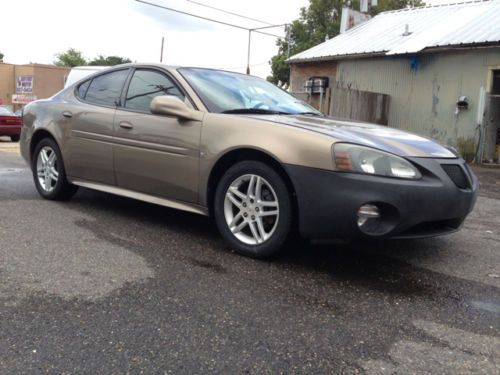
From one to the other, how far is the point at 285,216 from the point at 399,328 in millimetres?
1127

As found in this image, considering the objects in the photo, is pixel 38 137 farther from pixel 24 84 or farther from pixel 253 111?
pixel 24 84

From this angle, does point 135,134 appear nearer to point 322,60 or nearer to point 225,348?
point 225,348

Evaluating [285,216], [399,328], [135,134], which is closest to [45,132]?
[135,134]

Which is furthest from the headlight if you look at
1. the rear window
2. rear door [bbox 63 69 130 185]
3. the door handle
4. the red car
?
the red car

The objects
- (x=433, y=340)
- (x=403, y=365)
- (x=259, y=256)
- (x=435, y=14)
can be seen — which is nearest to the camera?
(x=403, y=365)

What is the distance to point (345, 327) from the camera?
2.66 m

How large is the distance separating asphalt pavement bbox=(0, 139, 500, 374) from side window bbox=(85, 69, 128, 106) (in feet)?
3.93

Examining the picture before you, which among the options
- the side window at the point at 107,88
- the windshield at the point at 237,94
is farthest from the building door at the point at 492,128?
the side window at the point at 107,88

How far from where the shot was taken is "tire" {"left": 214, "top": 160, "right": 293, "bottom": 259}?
3541 millimetres

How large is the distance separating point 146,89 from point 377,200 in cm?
→ 244

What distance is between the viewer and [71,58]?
84812 millimetres

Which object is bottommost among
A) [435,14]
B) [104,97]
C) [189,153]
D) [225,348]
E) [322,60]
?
[225,348]

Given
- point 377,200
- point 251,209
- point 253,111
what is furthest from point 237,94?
point 377,200

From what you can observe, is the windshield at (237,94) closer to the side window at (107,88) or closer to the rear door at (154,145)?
the rear door at (154,145)
